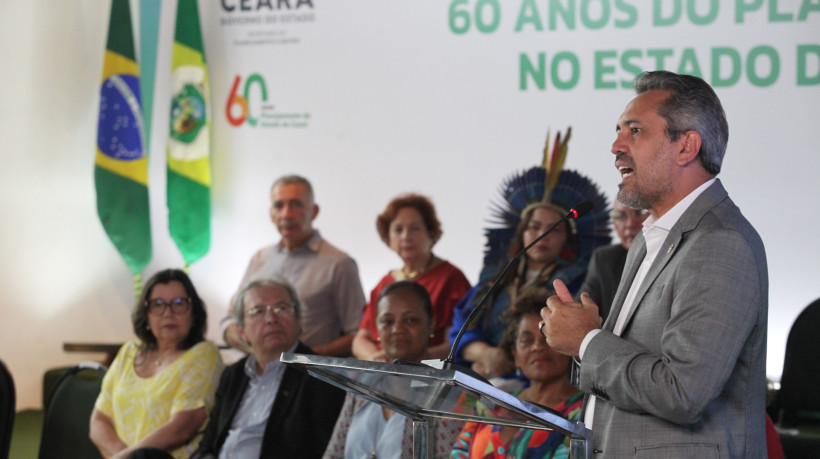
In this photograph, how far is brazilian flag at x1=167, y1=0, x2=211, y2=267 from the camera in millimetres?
5645

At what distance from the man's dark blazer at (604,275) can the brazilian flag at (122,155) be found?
9.51ft

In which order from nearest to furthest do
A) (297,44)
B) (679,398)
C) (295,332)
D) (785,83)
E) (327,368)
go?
1. (679,398)
2. (327,368)
3. (295,332)
4. (785,83)
5. (297,44)

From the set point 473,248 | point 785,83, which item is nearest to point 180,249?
point 473,248

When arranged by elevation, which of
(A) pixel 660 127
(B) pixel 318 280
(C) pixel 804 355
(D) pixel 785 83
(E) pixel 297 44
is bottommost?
(C) pixel 804 355

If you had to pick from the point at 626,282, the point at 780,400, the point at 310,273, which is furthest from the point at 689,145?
the point at 310,273

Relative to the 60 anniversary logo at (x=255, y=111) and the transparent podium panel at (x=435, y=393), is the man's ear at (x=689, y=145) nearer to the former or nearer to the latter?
the transparent podium panel at (x=435, y=393)

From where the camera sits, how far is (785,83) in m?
4.62

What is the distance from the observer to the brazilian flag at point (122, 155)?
5625 mm

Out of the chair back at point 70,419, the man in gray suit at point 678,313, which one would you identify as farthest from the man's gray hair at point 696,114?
the chair back at point 70,419

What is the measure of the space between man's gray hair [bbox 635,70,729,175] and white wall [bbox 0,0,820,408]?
119 inches

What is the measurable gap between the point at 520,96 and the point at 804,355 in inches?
77.4

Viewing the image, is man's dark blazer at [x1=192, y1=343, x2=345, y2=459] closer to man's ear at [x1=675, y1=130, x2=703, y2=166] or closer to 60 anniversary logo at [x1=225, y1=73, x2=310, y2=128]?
man's ear at [x1=675, y1=130, x2=703, y2=166]

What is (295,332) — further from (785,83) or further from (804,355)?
(785,83)

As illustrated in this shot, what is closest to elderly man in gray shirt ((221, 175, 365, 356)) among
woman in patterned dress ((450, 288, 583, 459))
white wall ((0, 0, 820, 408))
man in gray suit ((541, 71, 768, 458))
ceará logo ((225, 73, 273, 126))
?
white wall ((0, 0, 820, 408))
